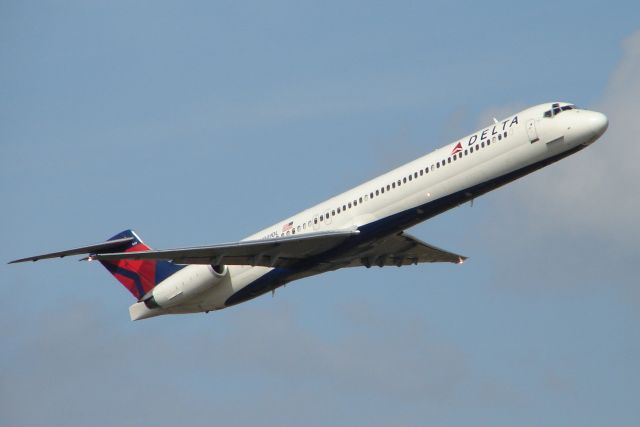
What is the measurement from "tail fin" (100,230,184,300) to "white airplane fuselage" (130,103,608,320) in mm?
5230

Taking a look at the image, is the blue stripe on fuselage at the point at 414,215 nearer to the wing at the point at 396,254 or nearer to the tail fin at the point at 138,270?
the wing at the point at 396,254

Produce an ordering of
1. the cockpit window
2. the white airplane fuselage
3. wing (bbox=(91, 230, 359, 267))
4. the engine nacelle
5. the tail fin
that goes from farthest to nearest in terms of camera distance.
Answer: the tail fin → the engine nacelle → wing (bbox=(91, 230, 359, 267)) → the cockpit window → the white airplane fuselage

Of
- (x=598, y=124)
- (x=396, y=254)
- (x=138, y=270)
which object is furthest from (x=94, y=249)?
(x=598, y=124)

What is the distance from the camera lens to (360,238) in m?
35.3

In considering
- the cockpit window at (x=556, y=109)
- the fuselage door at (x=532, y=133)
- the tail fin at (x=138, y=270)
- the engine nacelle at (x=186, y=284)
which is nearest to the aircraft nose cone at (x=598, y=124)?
the cockpit window at (x=556, y=109)

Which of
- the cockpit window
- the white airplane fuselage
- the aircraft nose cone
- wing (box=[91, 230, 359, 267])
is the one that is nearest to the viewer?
the aircraft nose cone

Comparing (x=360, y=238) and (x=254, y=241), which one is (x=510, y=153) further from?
(x=254, y=241)

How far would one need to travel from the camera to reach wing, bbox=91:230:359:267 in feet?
115

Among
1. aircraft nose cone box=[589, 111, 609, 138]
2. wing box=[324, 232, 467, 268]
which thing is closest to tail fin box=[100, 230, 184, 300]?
wing box=[324, 232, 467, 268]

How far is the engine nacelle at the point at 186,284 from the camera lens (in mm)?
38500

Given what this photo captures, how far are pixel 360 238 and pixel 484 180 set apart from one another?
4.09m

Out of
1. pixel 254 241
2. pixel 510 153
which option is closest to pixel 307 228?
pixel 254 241

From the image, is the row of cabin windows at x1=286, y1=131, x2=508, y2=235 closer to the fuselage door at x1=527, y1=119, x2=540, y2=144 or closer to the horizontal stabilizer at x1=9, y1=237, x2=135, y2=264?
the fuselage door at x1=527, y1=119, x2=540, y2=144

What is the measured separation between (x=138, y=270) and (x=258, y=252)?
6704mm
